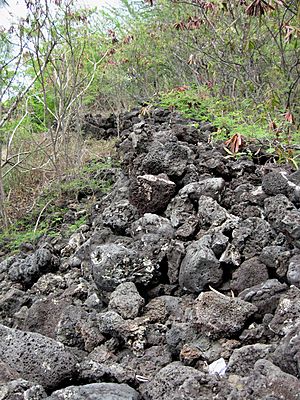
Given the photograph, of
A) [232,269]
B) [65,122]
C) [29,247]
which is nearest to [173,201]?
[232,269]

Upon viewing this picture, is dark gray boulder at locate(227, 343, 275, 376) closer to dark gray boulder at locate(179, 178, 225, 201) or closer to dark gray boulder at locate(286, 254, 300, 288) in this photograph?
dark gray boulder at locate(286, 254, 300, 288)

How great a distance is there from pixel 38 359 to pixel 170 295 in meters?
0.80

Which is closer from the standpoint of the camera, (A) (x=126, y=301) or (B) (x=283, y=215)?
(A) (x=126, y=301)

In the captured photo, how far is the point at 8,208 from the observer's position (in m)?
5.74

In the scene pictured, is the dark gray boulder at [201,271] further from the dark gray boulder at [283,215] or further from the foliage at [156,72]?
the foliage at [156,72]

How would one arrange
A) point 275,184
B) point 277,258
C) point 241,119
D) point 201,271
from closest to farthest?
1. point 277,258
2. point 201,271
3. point 275,184
4. point 241,119

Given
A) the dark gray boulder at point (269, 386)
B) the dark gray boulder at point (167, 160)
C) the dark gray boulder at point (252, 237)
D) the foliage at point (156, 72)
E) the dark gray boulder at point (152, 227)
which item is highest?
the foliage at point (156, 72)

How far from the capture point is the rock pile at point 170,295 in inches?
76.1

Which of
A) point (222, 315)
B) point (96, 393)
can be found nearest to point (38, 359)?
point (96, 393)

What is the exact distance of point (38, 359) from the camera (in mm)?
2109

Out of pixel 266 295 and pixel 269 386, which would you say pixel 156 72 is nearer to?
pixel 266 295

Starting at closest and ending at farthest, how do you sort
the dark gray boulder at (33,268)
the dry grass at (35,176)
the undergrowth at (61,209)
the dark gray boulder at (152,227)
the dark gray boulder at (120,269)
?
the dark gray boulder at (120,269), the dark gray boulder at (152,227), the dark gray boulder at (33,268), the undergrowth at (61,209), the dry grass at (35,176)

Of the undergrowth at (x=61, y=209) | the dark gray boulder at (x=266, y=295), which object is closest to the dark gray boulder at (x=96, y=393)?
the dark gray boulder at (x=266, y=295)

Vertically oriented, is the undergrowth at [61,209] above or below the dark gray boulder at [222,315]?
above
